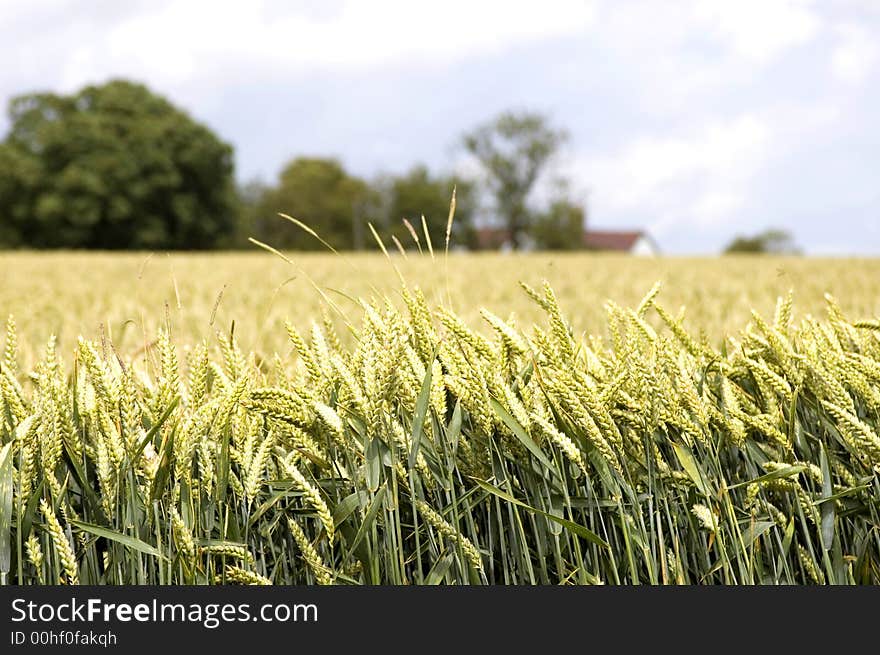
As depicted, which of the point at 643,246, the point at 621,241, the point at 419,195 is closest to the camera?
the point at 419,195

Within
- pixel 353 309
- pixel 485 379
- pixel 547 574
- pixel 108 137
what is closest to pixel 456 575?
pixel 547 574

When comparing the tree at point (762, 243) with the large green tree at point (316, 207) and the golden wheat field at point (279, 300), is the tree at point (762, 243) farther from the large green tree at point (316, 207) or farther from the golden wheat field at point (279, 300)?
the golden wheat field at point (279, 300)

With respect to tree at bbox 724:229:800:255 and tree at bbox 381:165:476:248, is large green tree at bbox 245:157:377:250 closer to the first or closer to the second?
tree at bbox 381:165:476:248

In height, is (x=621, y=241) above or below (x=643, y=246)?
above

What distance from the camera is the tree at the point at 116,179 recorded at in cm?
3584

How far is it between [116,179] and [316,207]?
24.1m

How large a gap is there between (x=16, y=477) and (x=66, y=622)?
30cm

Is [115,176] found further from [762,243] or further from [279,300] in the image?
[762,243]

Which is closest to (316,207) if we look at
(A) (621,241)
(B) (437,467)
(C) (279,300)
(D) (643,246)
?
(A) (621,241)

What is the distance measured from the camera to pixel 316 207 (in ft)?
195

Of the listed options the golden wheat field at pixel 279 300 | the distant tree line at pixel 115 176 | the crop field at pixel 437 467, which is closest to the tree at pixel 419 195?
the distant tree line at pixel 115 176

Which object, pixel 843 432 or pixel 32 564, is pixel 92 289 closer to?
pixel 32 564

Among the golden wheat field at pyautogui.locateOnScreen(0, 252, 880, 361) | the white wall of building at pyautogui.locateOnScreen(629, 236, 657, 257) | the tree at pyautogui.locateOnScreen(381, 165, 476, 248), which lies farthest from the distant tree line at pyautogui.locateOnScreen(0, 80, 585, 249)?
the white wall of building at pyautogui.locateOnScreen(629, 236, 657, 257)

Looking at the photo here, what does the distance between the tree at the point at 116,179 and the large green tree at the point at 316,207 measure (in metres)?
18.0
